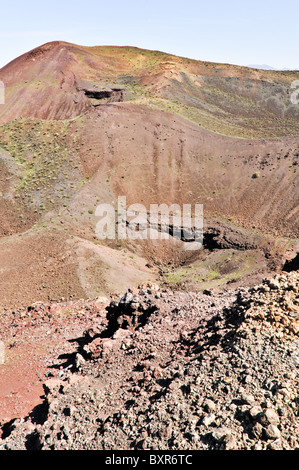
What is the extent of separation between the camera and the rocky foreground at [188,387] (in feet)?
28.9

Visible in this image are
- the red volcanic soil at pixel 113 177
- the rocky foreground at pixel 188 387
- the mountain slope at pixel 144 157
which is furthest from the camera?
the mountain slope at pixel 144 157

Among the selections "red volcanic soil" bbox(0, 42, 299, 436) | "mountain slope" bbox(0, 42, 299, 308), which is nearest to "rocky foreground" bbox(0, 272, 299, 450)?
"red volcanic soil" bbox(0, 42, 299, 436)

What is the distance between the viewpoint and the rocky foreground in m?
8.80

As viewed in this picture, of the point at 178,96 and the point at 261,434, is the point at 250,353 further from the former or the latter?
the point at 178,96

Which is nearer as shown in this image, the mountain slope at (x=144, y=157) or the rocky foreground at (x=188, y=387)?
the rocky foreground at (x=188, y=387)

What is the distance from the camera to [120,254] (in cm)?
3203

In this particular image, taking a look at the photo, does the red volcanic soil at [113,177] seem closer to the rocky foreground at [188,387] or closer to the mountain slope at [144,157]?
the mountain slope at [144,157]

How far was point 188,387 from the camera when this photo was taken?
10094 mm

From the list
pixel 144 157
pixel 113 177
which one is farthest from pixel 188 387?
pixel 144 157

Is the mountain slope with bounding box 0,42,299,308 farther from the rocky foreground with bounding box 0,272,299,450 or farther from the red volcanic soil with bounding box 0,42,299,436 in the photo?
the rocky foreground with bounding box 0,272,299,450

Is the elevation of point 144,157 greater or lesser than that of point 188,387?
greater

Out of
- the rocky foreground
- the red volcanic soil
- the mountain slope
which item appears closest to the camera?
the rocky foreground

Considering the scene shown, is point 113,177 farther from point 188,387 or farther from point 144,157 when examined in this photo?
point 188,387

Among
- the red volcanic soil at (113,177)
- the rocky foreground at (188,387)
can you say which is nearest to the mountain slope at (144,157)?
the red volcanic soil at (113,177)
